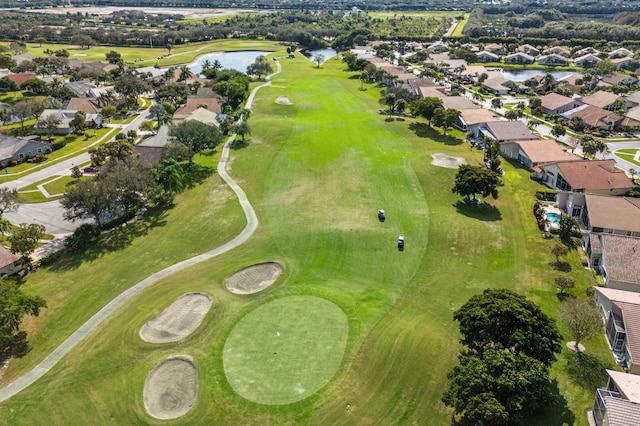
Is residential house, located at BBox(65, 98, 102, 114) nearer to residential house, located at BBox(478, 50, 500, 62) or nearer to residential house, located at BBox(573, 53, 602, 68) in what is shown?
residential house, located at BBox(478, 50, 500, 62)

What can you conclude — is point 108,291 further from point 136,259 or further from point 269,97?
point 269,97

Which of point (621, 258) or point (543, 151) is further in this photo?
point (543, 151)

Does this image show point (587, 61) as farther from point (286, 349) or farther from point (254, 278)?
point (286, 349)

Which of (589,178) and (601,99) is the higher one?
(601,99)

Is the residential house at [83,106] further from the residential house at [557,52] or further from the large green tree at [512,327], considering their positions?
the residential house at [557,52]

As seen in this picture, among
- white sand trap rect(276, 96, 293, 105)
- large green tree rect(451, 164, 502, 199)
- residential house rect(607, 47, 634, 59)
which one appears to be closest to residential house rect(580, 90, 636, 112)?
large green tree rect(451, 164, 502, 199)

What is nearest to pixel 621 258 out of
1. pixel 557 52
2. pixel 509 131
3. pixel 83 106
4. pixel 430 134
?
pixel 509 131

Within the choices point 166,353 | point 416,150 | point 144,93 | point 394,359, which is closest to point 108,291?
point 166,353
